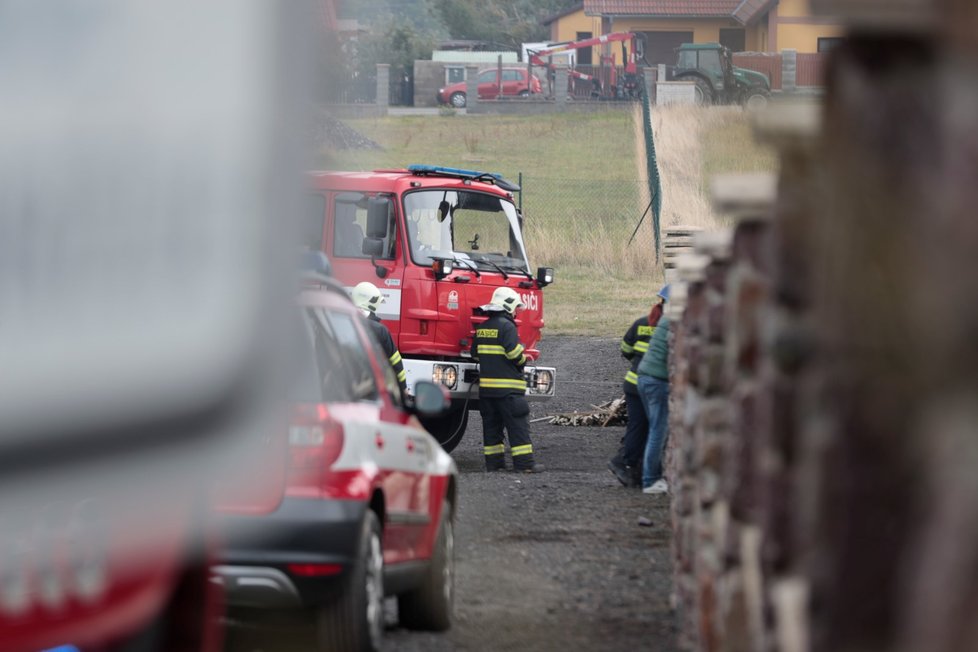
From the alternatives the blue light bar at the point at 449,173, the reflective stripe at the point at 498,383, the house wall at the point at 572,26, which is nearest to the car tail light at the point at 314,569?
the reflective stripe at the point at 498,383

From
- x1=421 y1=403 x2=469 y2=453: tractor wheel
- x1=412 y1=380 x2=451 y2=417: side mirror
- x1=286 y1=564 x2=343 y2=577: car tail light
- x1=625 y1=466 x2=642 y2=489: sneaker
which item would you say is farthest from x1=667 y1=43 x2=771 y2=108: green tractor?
x1=286 y1=564 x2=343 y2=577: car tail light

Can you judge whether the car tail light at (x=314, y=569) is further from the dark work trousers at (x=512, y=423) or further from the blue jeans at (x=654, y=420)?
the dark work trousers at (x=512, y=423)

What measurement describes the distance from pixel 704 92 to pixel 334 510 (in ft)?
126

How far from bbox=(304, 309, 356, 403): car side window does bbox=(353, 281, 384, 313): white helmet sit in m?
7.34

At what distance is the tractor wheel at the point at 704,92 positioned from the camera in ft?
139

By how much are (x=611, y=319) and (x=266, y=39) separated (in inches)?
912

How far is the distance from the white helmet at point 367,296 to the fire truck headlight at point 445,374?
93 cm

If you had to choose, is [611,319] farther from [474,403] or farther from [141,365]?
[141,365]

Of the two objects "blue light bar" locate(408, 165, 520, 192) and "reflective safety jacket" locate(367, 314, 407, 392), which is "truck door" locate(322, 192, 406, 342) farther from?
"reflective safety jacket" locate(367, 314, 407, 392)

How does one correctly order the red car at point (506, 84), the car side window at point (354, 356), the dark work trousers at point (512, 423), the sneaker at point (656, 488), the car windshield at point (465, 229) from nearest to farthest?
the car side window at point (354, 356) → the sneaker at point (656, 488) → the dark work trousers at point (512, 423) → the car windshield at point (465, 229) → the red car at point (506, 84)

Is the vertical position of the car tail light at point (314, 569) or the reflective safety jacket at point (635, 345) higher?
the reflective safety jacket at point (635, 345)

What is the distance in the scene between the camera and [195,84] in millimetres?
2283

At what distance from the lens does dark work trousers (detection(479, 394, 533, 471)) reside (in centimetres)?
1351

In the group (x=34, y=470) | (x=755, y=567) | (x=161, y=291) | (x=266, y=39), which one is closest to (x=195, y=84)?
(x=266, y=39)
